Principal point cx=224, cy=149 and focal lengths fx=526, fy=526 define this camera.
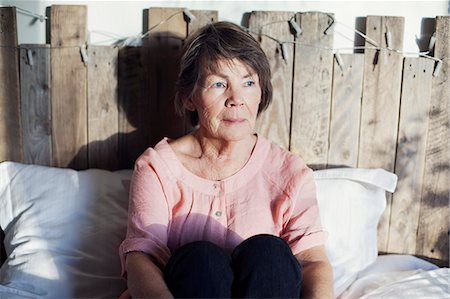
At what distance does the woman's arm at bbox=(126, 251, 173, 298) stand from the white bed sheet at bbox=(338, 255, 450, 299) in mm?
575

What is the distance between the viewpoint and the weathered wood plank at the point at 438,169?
5.73 feet

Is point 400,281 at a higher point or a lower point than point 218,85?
lower

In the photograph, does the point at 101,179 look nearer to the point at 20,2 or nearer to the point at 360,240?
the point at 20,2

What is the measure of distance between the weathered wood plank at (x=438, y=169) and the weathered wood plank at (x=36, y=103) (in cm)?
128

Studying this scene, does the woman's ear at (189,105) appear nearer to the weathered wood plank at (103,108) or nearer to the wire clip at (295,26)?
the weathered wood plank at (103,108)

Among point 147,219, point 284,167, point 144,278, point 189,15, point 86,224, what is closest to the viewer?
point 144,278

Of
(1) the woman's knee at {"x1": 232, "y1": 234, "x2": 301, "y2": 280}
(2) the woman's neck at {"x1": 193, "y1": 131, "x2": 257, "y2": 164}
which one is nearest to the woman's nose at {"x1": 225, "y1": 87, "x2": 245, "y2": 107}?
(2) the woman's neck at {"x1": 193, "y1": 131, "x2": 257, "y2": 164}

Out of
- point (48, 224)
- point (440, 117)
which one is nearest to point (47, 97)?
point (48, 224)

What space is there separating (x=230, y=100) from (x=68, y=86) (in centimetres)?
64

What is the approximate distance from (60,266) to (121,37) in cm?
77

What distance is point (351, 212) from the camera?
1.66m

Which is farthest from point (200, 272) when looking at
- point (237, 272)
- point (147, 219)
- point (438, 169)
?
point (438, 169)

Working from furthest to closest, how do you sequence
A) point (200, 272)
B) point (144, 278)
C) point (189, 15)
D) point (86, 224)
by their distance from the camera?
point (189, 15)
point (86, 224)
point (144, 278)
point (200, 272)

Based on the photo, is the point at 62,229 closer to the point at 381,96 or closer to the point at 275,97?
the point at 275,97
